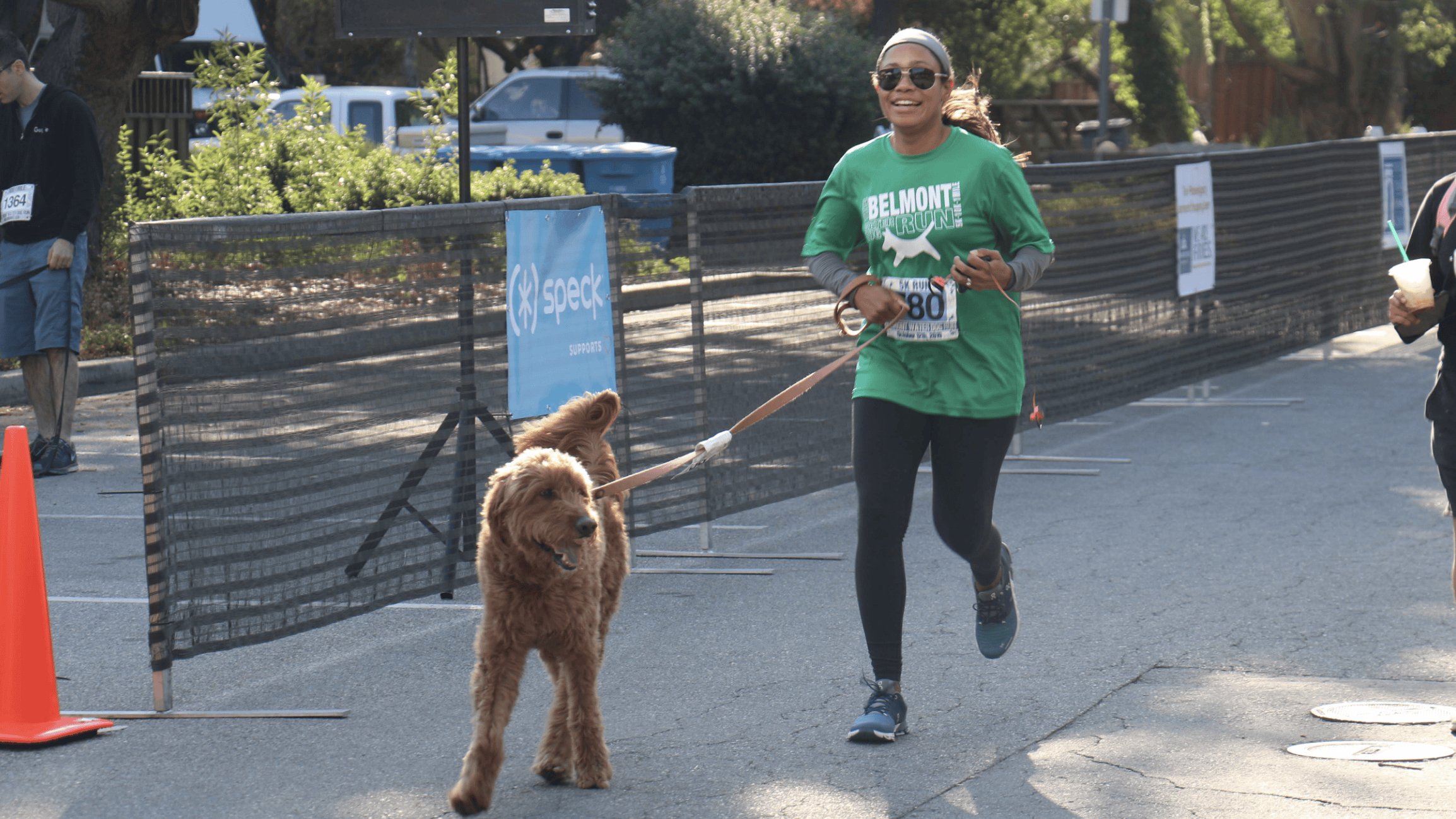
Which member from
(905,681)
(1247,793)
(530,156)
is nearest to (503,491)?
(905,681)

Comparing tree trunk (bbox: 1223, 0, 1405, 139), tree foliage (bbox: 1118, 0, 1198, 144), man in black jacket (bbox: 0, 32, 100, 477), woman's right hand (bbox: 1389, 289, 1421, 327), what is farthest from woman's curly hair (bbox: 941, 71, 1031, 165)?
tree foliage (bbox: 1118, 0, 1198, 144)

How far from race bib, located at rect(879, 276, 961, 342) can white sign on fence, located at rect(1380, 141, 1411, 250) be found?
11519mm

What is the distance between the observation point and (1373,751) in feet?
15.7

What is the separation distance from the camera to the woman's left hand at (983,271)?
473 centimetres

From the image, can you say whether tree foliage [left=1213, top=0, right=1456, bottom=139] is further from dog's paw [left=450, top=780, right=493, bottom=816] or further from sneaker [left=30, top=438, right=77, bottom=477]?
dog's paw [left=450, top=780, right=493, bottom=816]

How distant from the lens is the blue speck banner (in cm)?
682

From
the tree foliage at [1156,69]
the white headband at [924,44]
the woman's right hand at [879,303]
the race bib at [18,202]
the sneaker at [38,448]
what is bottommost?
the sneaker at [38,448]

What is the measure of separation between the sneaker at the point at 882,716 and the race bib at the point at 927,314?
39.8 inches

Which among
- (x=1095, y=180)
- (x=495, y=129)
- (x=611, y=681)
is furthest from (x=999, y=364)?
(x=495, y=129)

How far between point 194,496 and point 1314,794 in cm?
336

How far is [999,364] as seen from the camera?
4.97 meters

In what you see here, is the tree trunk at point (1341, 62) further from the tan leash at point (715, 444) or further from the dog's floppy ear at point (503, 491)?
the dog's floppy ear at point (503, 491)

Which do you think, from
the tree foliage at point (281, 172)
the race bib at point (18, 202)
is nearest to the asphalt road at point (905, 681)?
the race bib at point (18, 202)

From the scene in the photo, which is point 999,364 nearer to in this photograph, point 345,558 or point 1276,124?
point 345,558
